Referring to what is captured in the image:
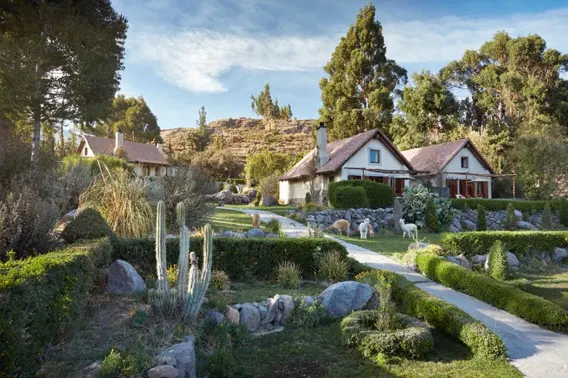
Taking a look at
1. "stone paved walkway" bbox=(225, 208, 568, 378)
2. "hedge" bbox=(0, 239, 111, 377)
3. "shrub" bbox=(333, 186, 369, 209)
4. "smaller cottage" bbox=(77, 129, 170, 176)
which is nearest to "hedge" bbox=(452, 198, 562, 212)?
"shrub" bbox=(333, 186, 369, 209)

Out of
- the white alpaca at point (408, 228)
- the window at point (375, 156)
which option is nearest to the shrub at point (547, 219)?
the white alpaca at point (408, 228)

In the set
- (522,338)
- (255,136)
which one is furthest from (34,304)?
(255,136)

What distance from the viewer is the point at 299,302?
7059 mm

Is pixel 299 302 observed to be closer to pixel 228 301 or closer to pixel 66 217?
pixel 228 301

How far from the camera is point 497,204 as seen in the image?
22.6 m

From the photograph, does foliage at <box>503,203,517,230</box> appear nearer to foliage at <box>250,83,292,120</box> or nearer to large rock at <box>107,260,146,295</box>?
large rock at <box>107,260,146,295</box>

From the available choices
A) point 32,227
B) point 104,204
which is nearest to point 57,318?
point 32,227

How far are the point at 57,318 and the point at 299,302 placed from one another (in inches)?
159

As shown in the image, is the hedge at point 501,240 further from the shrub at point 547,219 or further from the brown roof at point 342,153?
the brown roof at point 342,153

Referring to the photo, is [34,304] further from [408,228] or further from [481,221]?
[481,221]

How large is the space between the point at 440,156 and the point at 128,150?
29013 mm

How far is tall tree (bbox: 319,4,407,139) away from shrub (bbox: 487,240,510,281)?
29.8 meters

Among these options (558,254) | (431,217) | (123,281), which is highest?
(431,217)

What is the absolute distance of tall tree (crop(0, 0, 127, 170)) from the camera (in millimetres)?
15281
